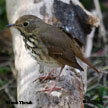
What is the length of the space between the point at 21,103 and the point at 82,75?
2.80ft

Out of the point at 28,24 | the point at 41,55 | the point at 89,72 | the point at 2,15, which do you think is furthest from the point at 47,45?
the point at 2,15

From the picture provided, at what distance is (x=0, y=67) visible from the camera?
15.4ft

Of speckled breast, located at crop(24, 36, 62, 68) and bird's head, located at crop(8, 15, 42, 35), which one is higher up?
bird's head, located at crop(8, 15, 42, 35)

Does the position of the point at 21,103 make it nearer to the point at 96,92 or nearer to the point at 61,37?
the point at 61,37

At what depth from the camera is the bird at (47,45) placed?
2.75 meters

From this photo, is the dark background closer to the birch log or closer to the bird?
the birch log

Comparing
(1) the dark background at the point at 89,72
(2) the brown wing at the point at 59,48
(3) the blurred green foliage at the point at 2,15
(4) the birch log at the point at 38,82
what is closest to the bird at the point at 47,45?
(2) the brown wing at the point at 59,48

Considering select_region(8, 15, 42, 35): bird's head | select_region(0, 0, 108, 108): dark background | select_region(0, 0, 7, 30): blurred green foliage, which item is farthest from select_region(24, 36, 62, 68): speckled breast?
select_region(0, 0, 7, 30): blurred green foliage

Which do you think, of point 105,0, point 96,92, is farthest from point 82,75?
point 105,0

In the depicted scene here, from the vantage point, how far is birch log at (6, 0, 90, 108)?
2438 millimetres

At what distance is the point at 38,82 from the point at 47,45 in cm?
42

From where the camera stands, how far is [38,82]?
9.04ft

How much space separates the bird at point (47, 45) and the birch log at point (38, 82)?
191 millimetres

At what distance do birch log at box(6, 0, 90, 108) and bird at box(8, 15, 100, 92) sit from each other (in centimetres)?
19
